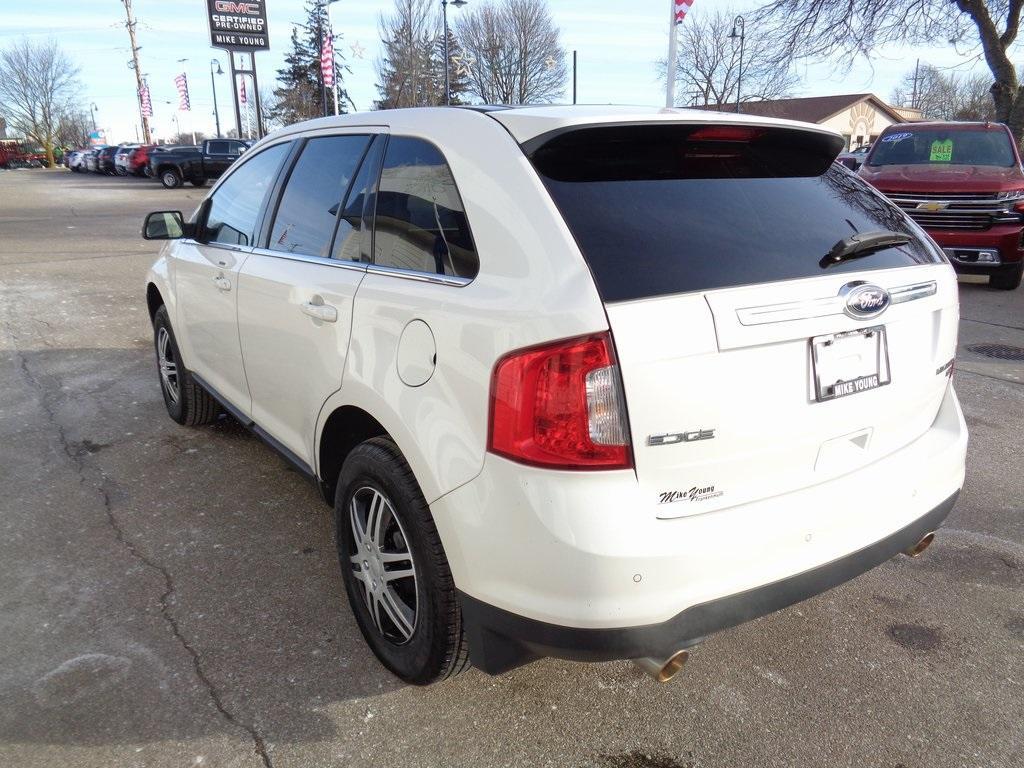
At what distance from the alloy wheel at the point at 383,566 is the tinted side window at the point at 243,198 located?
158cm

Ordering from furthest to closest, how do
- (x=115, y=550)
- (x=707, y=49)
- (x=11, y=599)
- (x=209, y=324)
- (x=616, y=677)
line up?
(x=707, y=49), (x=209, y=324), (x=115, y=550), (x=11, y=599), (x=616, y=677)

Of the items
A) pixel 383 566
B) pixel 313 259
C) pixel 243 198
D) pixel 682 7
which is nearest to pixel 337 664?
pixel 383 566

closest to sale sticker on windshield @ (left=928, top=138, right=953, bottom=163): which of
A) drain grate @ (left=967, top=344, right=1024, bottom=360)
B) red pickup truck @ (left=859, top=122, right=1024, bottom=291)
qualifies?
red pickup truck @ (left=859, top=122, right=1024, bottom=291)

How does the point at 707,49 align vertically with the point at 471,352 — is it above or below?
above

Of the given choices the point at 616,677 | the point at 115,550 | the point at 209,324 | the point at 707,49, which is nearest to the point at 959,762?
the point at 616,677

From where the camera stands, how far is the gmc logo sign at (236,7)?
4280cm

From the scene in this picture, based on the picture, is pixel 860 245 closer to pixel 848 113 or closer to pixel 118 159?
pixel 118 159

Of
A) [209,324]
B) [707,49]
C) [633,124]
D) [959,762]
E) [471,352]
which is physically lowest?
[959,762]

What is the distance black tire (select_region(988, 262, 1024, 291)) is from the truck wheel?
29.2m

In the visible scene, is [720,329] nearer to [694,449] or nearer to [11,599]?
[694,449]

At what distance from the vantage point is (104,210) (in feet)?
68.2

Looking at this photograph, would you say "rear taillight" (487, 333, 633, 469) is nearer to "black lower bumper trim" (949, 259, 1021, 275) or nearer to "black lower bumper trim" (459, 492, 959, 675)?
"black lower bumper trim" (459, 492, 959, 675)

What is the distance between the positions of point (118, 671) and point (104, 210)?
21.4 m

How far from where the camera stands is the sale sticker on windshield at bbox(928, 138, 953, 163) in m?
10.1
